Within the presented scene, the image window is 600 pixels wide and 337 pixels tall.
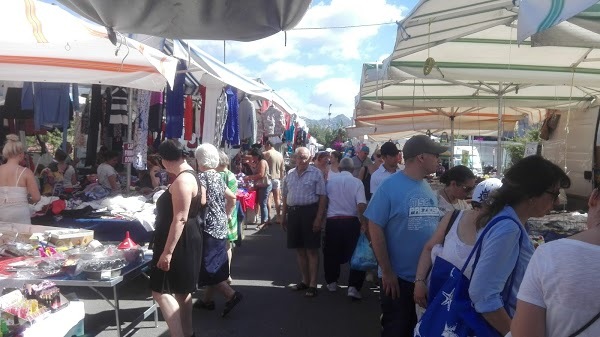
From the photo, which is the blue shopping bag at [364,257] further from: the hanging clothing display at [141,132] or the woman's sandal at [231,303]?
the hanging clothing display at [141,132]

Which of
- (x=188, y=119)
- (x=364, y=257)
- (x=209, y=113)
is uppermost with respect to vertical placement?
Answer: (x=209, y=113)

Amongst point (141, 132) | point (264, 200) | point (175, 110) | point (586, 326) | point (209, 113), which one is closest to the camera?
point (586, 326)

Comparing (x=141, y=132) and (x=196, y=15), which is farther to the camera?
(x=141, y=132)

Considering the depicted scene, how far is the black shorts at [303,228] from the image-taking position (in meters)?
6.20

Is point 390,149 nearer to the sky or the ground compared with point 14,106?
nearer to the ground

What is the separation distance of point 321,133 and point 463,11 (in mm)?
73469

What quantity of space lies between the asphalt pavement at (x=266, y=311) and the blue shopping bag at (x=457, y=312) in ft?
9.24

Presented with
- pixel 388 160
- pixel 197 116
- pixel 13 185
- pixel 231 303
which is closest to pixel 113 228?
pixel 13 185

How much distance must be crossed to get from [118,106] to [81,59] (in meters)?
2.32

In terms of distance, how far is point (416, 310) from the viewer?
3.28 meters

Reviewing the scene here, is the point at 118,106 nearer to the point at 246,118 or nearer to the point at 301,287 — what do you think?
the point at 301,287

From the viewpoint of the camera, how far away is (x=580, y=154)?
7.02 meters

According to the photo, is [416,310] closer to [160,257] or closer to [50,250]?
[160,257]

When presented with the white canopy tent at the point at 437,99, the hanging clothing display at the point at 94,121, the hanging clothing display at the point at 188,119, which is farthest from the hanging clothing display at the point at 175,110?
the white canopy tent at the point at 437,99
